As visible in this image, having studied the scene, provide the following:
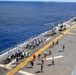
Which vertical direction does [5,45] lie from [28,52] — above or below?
below

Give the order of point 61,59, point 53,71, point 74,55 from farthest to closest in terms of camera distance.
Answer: point 74,55 < point 61,59 < point 53,71

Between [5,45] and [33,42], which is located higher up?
[33,42]

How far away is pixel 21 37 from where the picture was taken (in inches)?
3442

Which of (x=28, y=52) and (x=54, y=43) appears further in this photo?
(x=54, y=43)

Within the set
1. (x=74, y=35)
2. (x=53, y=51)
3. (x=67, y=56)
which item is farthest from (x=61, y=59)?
(x=74, y=35)

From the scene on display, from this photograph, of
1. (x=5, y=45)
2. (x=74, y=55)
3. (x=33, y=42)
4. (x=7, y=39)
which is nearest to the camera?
(x=74, y=55)

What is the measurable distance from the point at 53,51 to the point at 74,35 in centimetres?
2026

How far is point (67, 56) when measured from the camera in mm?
41906

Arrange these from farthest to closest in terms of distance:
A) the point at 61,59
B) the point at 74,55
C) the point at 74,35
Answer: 1. the point at 74,35
2. the point at 74,55
3. the point at 61,59

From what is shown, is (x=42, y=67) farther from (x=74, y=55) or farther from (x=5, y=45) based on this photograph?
(x=5, y=45)

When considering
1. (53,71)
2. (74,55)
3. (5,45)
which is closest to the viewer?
(53,71)

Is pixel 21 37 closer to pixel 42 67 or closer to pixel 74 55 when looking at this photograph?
pixel 74 55

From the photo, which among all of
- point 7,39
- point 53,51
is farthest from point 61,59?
point 7,39

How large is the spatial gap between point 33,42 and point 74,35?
61.8 ft
